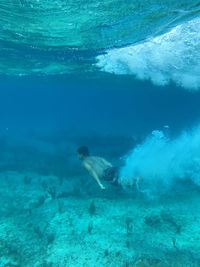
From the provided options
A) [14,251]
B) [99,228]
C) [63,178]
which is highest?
[63,178]

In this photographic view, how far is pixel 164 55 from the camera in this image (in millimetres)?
23984

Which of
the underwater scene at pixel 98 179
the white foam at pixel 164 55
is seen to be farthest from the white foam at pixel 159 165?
the white foam at pixel 164 55

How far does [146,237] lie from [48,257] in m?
4.07

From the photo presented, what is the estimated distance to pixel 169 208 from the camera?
15875 mm

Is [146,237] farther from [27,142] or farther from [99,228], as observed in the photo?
[27,142]

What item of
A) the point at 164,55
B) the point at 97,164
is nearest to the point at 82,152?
the point at 97,164

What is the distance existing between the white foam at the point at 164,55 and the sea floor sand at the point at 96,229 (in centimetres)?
979

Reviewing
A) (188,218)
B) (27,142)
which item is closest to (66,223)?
(188,218)

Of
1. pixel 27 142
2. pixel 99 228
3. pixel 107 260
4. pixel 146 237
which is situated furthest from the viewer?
pixel 27 142

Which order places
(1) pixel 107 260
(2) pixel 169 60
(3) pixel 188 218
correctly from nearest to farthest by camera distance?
(1) pixel 107 260 → (3) pixel 188 218 → (2) pixel 169 60

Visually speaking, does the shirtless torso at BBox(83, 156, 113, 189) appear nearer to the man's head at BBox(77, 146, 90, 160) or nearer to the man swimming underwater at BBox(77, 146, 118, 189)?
the man swimming underwater at BBox(77, 146, 118, 189)

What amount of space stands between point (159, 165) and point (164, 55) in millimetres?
10217

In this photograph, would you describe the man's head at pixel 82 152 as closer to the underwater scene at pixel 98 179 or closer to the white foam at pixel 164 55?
the underwater scene at pixel 98 179

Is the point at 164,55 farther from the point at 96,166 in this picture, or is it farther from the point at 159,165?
the point at 96,166
